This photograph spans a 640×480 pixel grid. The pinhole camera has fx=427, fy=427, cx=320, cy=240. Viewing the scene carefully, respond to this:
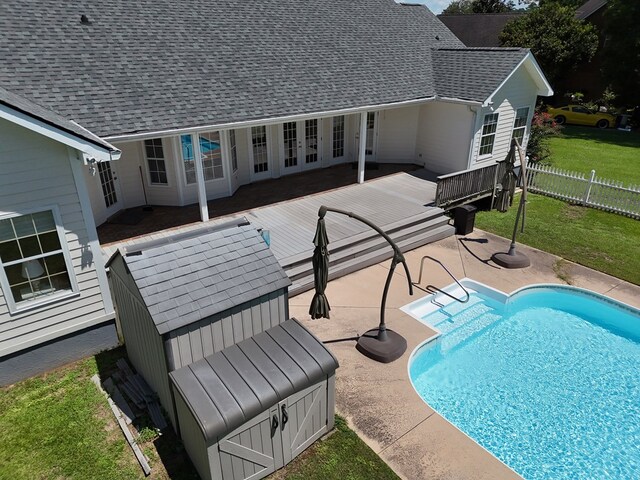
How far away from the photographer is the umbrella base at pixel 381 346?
8328mm

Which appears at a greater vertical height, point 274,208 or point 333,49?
point 333,49

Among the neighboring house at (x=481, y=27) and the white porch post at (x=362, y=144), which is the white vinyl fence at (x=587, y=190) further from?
the neighboring house at (x=481, y=27)

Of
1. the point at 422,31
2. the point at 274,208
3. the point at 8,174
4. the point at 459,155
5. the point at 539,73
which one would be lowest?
the point at 274,208

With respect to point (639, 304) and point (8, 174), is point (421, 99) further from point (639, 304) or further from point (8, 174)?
point (8, 174)

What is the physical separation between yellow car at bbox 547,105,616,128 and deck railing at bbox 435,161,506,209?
2220cm

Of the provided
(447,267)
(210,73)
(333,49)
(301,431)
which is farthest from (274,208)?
(301,431)

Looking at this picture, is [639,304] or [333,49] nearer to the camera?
[639,304]

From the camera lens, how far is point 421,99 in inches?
618

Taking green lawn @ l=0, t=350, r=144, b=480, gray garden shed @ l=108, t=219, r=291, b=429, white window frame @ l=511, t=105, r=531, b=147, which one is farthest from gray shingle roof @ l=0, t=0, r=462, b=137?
green lawn @ l=0, t=350, r=144, b=480

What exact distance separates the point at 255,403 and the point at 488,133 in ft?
47.3

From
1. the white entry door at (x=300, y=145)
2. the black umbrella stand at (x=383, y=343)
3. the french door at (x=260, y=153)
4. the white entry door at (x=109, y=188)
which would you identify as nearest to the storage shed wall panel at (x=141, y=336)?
the black umbrella stand at (x=383, y=343)

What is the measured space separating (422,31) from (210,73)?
461 inches

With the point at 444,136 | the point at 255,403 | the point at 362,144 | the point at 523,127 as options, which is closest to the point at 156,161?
the point at 362,144

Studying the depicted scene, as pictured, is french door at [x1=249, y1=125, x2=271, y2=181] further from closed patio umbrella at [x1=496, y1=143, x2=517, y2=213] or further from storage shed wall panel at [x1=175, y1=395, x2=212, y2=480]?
storage shed wall panel at [x1=175, y1=395, x2=212, y2=480]
